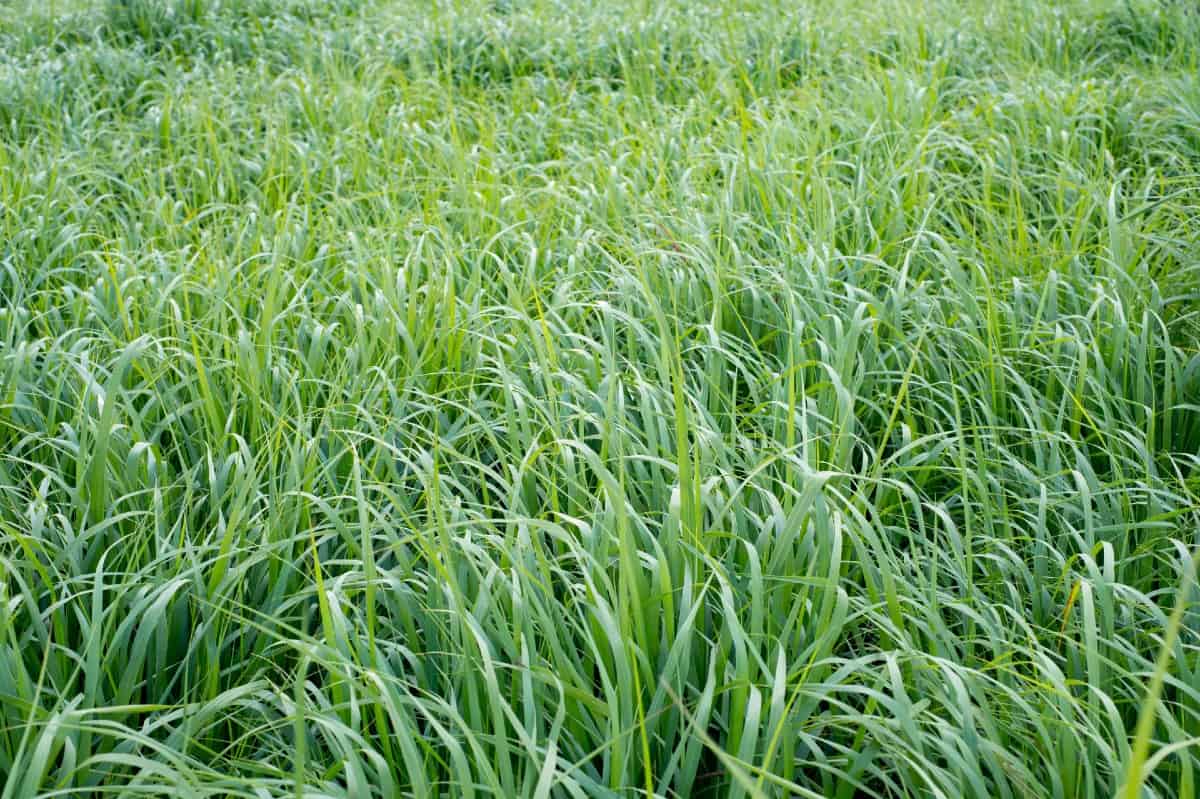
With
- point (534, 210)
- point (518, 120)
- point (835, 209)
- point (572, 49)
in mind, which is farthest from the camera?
point (572, 49)

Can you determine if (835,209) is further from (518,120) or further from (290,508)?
(290,508)

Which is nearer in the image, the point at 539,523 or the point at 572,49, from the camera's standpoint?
the point at 539,523

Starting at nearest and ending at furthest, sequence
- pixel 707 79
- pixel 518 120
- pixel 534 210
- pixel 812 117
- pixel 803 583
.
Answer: pixel 803 583 → pixel 534 210 → pixel 812 117 → pixel 518 120 → pixel 707 79

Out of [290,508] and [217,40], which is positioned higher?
[217,40]

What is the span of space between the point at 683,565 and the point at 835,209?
5.81 ft

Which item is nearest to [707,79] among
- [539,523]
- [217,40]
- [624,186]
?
[624,186]

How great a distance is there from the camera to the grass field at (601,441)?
141 centimetres

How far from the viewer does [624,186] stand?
3.27 m

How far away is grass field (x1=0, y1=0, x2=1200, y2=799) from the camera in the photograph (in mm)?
1410

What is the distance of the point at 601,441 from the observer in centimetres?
215

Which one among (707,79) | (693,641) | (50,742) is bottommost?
(693,641)

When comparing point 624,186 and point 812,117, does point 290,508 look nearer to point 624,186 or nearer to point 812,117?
point 624,186

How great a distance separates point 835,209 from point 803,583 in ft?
5.88

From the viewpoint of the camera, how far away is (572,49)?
4.98 meters
